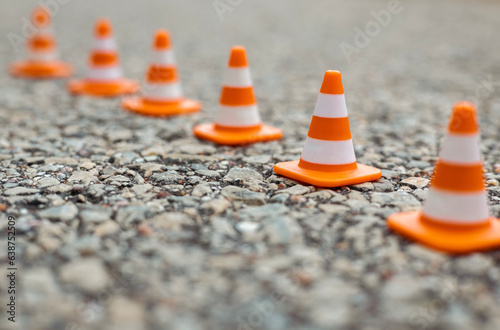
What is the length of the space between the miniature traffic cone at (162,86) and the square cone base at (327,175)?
2.00 meters

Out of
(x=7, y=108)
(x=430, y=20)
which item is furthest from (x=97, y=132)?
(x=430, y=20)

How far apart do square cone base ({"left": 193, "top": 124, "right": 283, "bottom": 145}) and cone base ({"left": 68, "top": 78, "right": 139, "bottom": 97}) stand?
1885 millimetres

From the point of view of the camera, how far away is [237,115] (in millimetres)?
4086

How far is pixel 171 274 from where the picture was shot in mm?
2086

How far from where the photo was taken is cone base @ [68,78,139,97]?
5738mm

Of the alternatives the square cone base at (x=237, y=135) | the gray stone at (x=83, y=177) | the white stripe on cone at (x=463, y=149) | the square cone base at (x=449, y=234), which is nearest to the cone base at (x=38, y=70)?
the square cone base at (x=237, y=135)

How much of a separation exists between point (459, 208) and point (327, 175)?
927mm

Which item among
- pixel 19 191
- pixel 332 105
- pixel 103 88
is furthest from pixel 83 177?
pixel 103 88

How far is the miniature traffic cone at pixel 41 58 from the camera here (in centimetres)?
670

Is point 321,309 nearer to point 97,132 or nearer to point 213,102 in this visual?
point 97,132

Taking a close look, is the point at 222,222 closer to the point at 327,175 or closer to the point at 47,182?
the point at 327,175

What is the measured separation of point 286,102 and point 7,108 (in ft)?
9.51

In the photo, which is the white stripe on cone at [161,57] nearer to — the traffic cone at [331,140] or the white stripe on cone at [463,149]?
the traffic cone at [331,140]

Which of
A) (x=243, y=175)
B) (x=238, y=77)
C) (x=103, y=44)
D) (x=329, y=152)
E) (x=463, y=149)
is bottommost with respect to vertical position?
(x=243, y=175)
